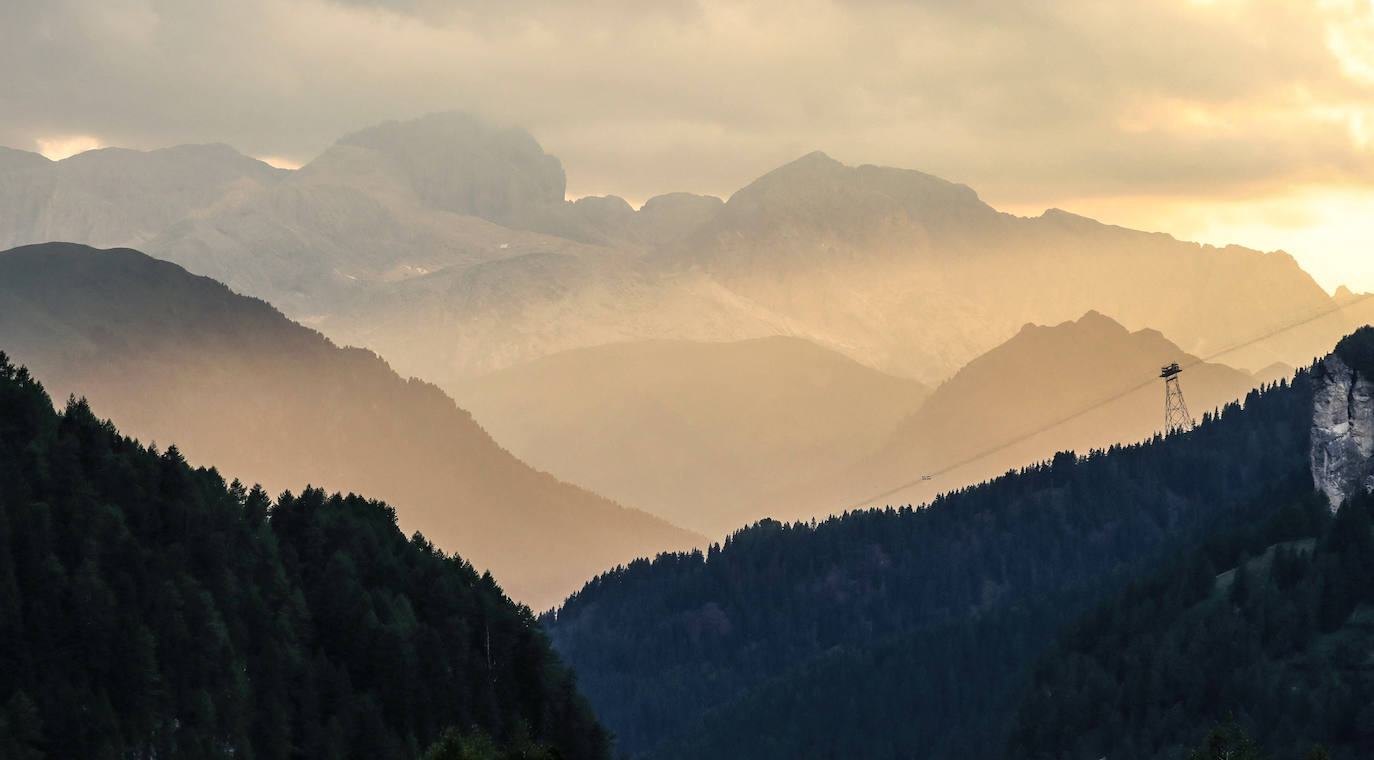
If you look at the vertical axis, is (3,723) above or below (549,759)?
above

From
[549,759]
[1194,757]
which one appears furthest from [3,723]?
[1194,757]

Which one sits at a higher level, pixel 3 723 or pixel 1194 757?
pixel 3 723

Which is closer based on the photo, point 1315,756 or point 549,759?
point 549,759

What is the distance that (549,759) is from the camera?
153 meters

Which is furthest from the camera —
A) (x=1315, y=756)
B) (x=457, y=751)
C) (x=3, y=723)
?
(x=3, y=723)

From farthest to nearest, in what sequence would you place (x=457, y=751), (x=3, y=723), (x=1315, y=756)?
(x=3, y=723)
(x=1315, y=756)
(x=457, y=751)

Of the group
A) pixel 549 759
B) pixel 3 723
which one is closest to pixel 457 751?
pixel 549 759

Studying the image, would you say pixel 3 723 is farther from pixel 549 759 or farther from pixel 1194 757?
pixel 1194 757

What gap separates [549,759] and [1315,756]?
6602 centimetres

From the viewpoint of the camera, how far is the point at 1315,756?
18438 centimetres

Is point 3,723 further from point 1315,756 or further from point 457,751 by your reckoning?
point 1315,756

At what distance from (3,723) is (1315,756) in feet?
352

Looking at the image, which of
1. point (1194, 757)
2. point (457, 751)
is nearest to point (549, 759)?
point (457, 751)

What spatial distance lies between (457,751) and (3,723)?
67.4 metres
